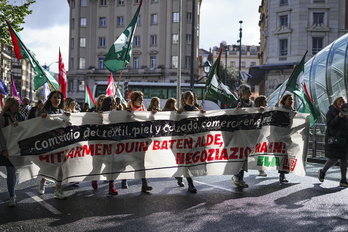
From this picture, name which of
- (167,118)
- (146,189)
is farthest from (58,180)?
(167,118)

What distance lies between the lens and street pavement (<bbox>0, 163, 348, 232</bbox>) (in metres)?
5.38

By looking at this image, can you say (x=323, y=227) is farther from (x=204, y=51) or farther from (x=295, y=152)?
(x=204, y=51)

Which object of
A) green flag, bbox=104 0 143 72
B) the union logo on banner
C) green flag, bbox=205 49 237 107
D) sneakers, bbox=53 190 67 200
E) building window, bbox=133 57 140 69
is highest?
building window, bbox=133 57 140 69

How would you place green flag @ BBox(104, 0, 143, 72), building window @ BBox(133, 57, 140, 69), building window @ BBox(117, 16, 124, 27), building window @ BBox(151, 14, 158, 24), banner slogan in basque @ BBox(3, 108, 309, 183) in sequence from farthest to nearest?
building window @ BBox(117, 16, 124, 27), building window @ BBox(133, 57, 140, 69), building window @ BBox(151, 14, 158, 24), green flag @ BBox(104, 0, 143, 72), banner slogan in basque @ BBox(3, 108, 309, 183)

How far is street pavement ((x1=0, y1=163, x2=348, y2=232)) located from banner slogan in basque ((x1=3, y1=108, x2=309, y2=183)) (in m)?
0.45

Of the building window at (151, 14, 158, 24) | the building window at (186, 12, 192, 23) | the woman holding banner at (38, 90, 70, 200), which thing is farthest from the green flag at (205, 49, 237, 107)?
the building window at (151, 14, 158, 24)

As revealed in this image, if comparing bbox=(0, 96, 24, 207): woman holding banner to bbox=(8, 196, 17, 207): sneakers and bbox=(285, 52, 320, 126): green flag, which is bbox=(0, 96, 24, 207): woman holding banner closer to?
bbox=(8, 196, 17, 207): sneakers

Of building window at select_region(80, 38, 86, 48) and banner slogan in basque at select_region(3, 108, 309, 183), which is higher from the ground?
building window at select_region(80, 38, 86, 48)

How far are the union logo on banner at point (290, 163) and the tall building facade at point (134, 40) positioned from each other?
47957 mm

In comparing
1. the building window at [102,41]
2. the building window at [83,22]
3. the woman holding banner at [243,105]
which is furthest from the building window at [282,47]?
the woman holding banner at [243,105]

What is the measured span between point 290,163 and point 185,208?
9.88 ft

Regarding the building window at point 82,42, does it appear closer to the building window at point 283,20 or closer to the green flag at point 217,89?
the building window at point 283,20

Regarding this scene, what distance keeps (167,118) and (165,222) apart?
258 cm

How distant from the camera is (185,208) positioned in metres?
6.37
